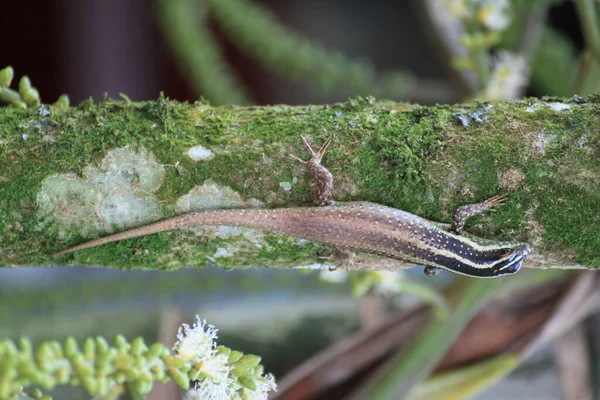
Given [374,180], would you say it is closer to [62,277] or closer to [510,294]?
[510,294]

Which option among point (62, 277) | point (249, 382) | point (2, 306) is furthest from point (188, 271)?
point (249, 382)

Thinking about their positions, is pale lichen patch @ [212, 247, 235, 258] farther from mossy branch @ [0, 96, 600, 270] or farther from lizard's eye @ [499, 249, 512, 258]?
lizard's eye @ [499, 249, 512, 258]

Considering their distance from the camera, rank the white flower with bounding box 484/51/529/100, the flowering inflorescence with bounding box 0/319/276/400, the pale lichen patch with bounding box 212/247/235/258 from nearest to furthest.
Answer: the flowering inflorescence with bounding box 0/319/276/400 < the pale lichen patch with bounding box 212/247/235/258 < the white flower with bounding box 484/51/529/100

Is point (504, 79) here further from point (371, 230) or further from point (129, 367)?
point (129, 367)

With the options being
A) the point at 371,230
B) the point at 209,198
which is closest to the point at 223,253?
the point at 209,198

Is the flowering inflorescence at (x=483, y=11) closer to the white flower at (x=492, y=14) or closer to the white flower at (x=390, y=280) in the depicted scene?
the white flower at (x=492, y=14)

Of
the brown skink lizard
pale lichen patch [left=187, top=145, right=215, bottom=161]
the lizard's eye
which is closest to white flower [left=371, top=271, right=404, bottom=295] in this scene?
the brown skink lizard
